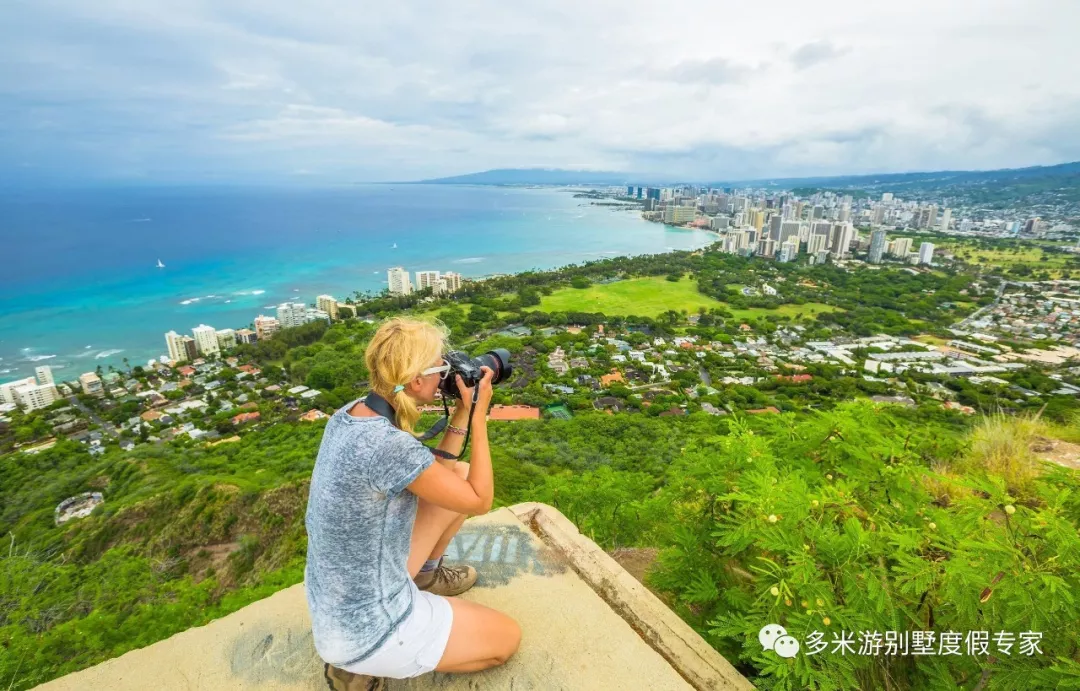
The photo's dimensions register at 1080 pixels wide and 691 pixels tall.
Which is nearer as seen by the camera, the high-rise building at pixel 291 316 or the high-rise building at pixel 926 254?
the high-rise building at pixel 291 316

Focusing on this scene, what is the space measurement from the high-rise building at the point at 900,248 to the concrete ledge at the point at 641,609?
53.2 metres

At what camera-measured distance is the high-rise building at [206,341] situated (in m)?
23.2

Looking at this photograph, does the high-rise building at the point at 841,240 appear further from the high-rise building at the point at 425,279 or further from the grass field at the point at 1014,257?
the high-rise building at the point at 425,279

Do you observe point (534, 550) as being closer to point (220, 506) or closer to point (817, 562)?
point (817, 562)

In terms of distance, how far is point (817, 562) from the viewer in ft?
4.49

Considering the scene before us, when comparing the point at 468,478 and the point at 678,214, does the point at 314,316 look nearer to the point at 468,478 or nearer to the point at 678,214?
the point at 468,478

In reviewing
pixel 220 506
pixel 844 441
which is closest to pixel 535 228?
pixel 220 506

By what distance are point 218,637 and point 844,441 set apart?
7.76ft

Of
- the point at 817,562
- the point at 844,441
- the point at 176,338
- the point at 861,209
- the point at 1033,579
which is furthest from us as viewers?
the point at 861,209

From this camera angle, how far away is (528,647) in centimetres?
157

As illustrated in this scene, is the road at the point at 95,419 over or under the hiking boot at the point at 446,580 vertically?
under

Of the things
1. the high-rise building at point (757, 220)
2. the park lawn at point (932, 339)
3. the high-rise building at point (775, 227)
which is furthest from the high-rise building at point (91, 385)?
the high-rise building at point (757, 220)

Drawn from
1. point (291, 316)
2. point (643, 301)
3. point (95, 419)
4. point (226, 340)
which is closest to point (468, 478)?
point (95, 419)

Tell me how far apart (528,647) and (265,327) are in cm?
2836
